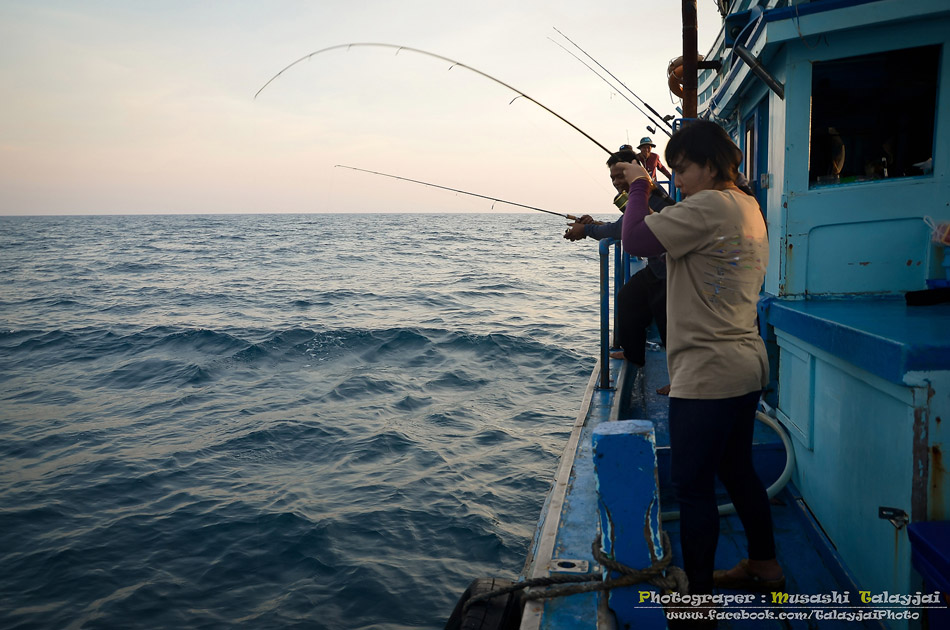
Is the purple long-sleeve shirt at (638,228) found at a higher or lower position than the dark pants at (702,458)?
higher

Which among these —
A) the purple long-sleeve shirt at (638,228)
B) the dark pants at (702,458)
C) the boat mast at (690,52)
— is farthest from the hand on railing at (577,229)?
the boat mast at (690,52)

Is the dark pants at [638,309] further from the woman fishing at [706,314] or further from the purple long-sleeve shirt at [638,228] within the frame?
the woman fishing at [706,314]

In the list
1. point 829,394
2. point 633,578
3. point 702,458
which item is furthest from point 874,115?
point 633,578

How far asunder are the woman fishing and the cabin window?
200 cm

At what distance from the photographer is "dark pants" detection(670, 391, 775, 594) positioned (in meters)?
2.18

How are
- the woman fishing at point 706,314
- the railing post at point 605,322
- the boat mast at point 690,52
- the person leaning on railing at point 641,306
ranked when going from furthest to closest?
1. the boat mast at point 690,52
2. the railing post at point 605,322
3. the person leaning on railing at point 641,306
4. the woman fishing at point 706,314

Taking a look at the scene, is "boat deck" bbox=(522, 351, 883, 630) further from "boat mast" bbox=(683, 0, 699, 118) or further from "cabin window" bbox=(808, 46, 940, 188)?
"boat mast" bbox=(683, 0, 699, 118)

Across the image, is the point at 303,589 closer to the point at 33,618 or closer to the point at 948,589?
the point at 33,618

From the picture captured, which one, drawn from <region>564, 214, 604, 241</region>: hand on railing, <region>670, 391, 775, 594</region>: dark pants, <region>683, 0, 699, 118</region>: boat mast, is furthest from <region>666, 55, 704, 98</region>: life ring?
<region>670, 391, 775, 594</region>: dark pants

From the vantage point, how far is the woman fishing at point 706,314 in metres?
2.14

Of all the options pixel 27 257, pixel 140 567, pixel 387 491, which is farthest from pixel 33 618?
pixel 27 257

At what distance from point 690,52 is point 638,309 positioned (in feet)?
9.66

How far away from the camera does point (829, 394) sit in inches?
119

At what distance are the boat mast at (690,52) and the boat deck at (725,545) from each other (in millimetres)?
3410
